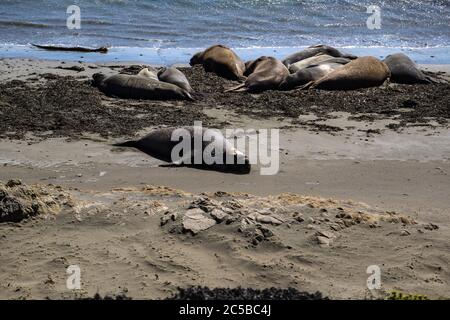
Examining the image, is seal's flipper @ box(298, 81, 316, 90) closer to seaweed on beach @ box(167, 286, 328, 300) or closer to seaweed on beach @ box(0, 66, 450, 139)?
seaweed on beach @ box(0, 66, 450, 139)

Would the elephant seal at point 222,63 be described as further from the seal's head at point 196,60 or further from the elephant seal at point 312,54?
the elephant seal at point 312,54

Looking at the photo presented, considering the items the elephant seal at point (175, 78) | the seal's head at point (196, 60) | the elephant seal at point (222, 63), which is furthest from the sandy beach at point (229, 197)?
the seal's head at point (196, 60)

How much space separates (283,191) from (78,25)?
34.8ft

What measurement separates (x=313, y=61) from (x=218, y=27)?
5085 mm

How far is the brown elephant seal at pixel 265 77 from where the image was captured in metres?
10.2

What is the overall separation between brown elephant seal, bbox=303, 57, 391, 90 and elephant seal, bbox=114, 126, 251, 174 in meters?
3.58

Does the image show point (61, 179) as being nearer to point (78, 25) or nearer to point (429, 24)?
point (78, 25)

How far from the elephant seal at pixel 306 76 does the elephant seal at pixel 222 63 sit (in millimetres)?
870

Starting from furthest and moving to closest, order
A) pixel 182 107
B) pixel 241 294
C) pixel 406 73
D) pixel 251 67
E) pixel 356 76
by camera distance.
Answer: pixel 251 67
pixel 406 73
pixel 356 76
pixel 182 107
pixel 241 294

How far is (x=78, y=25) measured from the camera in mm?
15547

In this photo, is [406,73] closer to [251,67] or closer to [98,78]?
[251,67]

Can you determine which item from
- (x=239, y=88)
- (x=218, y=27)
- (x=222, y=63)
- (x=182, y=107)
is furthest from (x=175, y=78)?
(x=218, y=27)

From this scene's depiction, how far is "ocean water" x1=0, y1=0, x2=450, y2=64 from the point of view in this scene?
1391 centimetres

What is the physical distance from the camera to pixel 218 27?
53.4 ft
